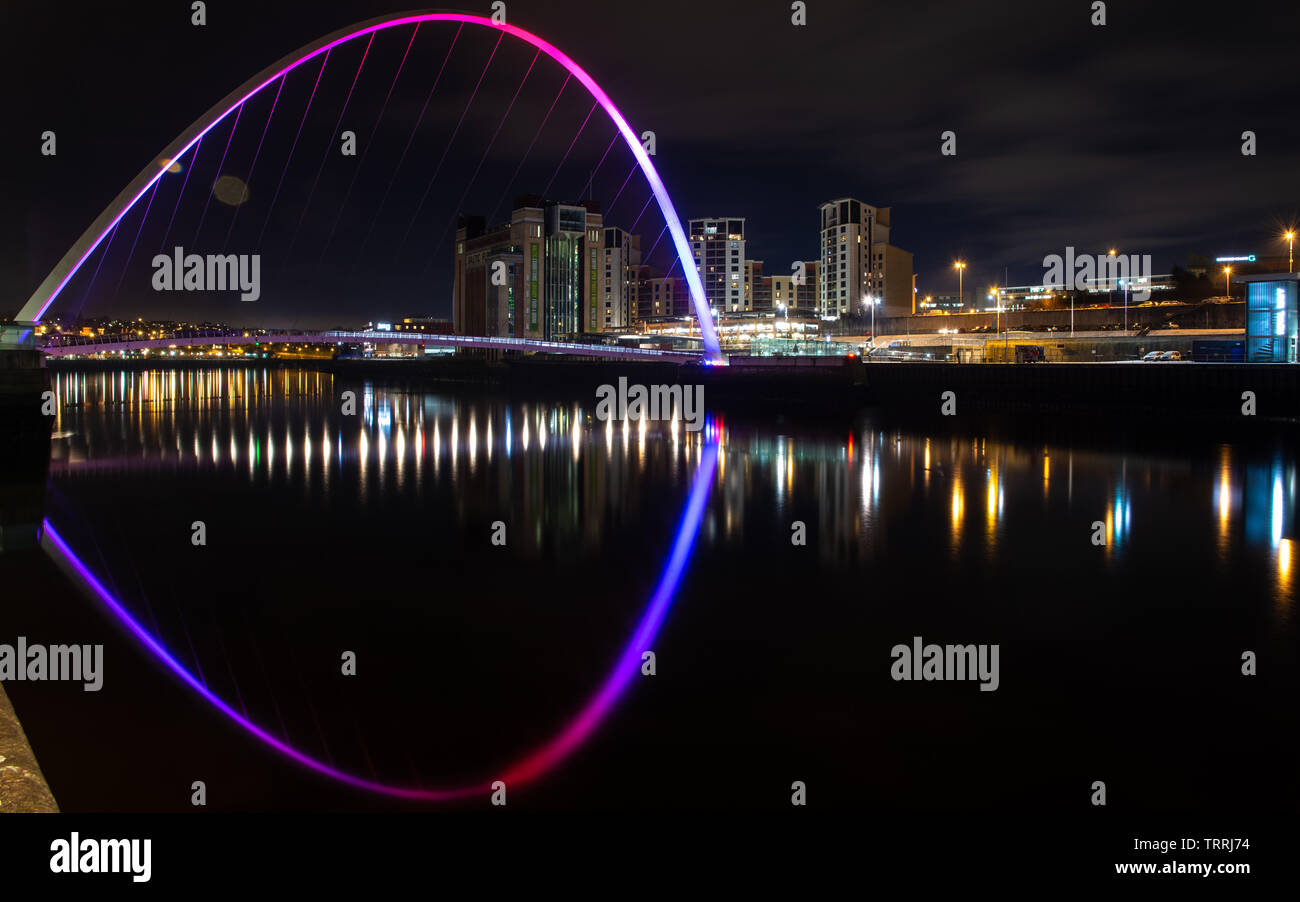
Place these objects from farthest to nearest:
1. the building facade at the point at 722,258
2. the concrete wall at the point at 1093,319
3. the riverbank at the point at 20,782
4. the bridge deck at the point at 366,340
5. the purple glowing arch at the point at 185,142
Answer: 1. the building facade at the point at 722,258
2. the concrete wall at the point at 1093,319
3. the bridge deck at the point at 366,340
4. the purple glowing arch at the point at 185,142
5. the riverbank at the point at 20,782

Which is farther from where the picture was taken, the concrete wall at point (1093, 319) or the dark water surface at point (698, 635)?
the concrete wall at point (1093, 319)

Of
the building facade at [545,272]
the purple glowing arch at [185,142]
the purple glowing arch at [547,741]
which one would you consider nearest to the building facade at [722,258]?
the building facade at [545,272]

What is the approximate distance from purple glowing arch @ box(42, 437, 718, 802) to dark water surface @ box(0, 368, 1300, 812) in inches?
2.9

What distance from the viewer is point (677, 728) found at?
18.7 feet

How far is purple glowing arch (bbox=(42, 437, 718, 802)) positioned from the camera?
4988mm

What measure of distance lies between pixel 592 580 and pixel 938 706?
4.47m

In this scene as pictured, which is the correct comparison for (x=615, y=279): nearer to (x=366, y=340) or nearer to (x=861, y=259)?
(x=861, y=259)

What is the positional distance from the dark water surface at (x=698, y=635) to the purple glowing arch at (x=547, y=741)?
74 mm

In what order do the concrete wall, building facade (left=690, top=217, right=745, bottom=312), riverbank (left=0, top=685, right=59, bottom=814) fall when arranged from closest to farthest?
riverbank (left=0, top=685, right=59, bottom=814), the concrete wall, building facade (left=690, top=217, right=745, bottom=312)

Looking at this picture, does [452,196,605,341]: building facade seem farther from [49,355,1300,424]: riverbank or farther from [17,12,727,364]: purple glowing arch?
[17,12,727,364]: purple glowing arch

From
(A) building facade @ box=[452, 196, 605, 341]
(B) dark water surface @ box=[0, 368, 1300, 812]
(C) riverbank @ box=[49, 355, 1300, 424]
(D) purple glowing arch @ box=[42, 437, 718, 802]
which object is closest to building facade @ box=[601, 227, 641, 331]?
(A) building facade @ box=[452, 196, 605, 341]

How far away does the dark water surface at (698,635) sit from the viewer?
5074 mm

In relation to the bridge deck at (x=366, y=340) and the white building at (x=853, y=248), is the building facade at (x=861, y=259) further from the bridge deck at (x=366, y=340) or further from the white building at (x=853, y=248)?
the bridge deck at (x=366, y=340)

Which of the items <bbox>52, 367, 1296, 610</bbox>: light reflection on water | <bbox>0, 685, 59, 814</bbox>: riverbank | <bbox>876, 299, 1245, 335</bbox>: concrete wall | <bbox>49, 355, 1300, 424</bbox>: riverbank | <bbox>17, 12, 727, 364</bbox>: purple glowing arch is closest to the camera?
<bbox>0, 685, 59, 814</bbox>: riverbank
